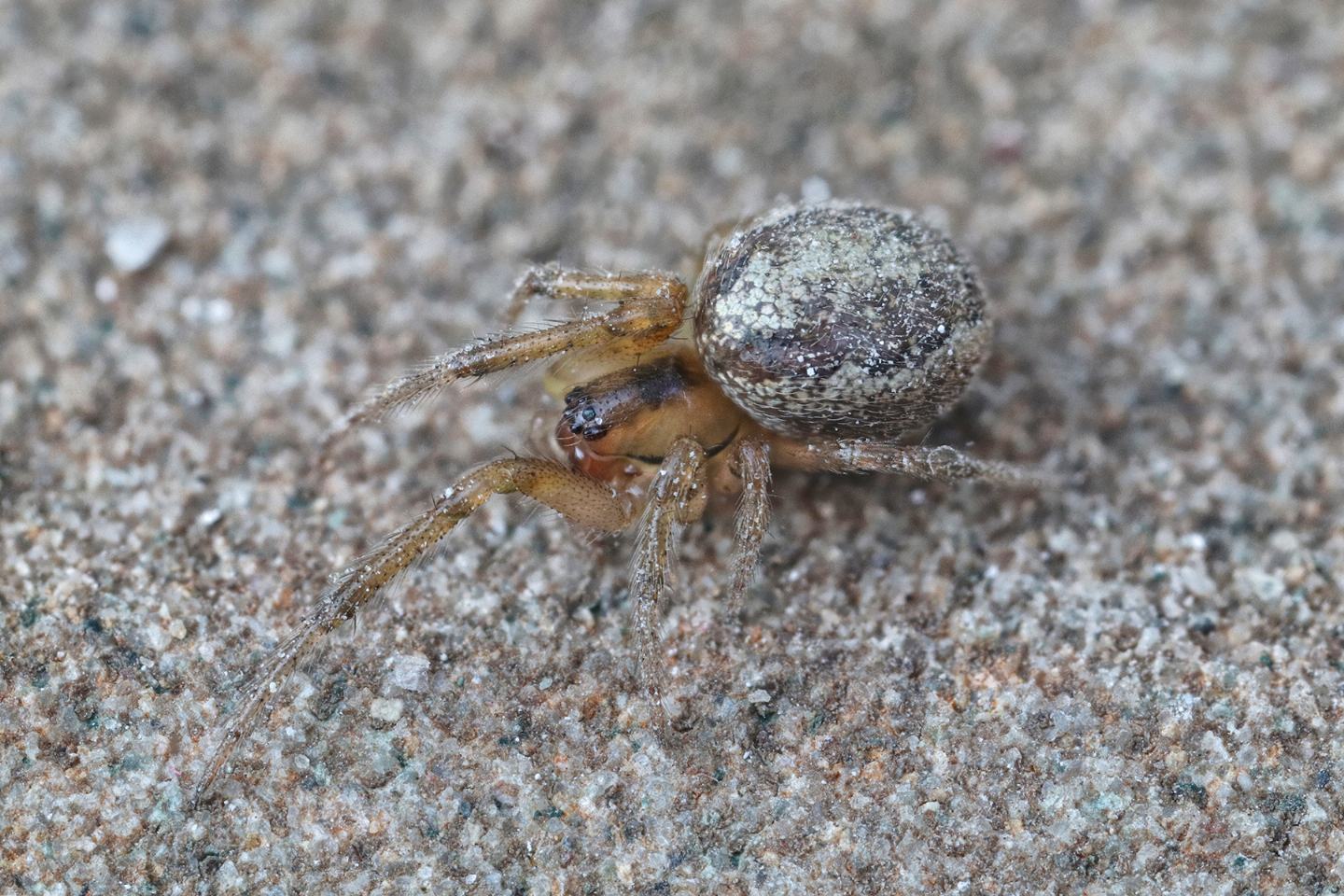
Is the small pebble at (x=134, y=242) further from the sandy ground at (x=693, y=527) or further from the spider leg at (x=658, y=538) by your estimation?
the spider leg at (x=658, y=538)

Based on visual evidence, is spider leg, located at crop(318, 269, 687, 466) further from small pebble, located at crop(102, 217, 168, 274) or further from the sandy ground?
small pebble, located at crop(102, 217, 168, 274)

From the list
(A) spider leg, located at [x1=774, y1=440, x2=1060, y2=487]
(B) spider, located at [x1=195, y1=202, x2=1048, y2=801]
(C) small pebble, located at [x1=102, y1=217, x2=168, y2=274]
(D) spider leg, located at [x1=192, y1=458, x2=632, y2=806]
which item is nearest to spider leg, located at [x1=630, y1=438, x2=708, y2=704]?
(B) spider, located at [x1=195, y1=202, x2=1048, y2=801]

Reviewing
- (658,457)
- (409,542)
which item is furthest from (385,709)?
(658,457)

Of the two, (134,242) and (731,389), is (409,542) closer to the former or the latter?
(731,389)

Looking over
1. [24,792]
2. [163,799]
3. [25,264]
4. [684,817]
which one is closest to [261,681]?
[163,799]

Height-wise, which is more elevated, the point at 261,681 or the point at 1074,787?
the point at 261,681

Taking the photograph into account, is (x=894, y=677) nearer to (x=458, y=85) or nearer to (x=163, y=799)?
(x=163, y=799)
